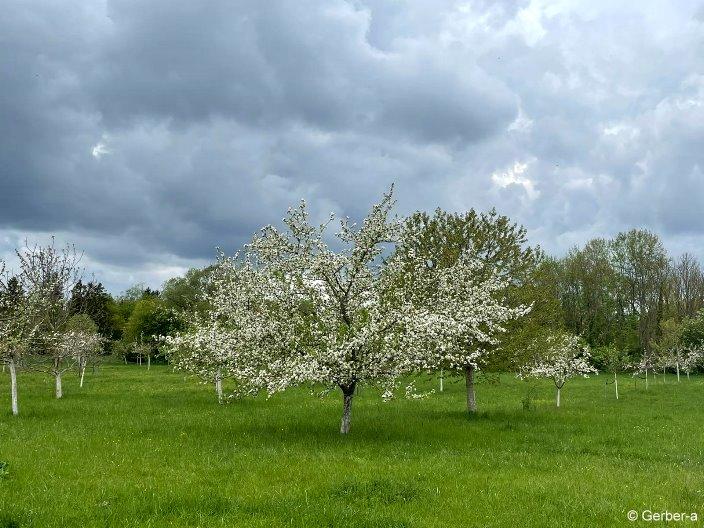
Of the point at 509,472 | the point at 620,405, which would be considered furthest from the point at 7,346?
the point at 620,405

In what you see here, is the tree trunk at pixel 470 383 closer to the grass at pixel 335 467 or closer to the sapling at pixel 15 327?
the grass at pixel 335 467

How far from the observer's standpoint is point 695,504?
12.1 m

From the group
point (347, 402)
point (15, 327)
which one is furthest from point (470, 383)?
point (15, 327)

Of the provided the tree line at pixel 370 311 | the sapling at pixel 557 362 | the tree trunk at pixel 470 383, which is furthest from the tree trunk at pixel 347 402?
the sapling at pixel 557 362

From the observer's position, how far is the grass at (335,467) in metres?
10.9

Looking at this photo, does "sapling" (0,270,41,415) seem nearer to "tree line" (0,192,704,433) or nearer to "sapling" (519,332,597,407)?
"tree line" (0,192,704,433)

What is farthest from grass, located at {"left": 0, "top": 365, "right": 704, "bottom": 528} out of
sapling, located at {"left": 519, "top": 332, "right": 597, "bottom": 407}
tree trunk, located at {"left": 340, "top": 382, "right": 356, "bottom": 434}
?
sapling, located at {"left": 519, "top": 332, "right": 597, "bottom": 407}

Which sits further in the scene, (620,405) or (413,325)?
(620,405)

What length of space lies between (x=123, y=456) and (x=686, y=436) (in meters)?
22.4

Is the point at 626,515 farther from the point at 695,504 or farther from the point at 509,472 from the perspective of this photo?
the point at 509,472

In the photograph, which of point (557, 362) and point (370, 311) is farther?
point (557, 362)

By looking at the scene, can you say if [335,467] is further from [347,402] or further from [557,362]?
[557,362]

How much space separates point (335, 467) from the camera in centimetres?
1453

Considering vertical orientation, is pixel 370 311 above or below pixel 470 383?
above
